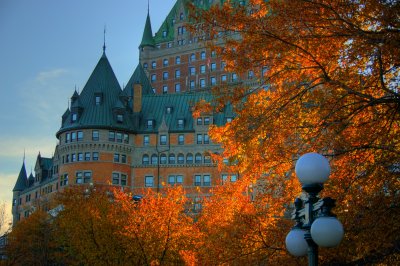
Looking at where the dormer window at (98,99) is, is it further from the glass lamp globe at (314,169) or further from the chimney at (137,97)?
the glass lamp globe at (314,169)

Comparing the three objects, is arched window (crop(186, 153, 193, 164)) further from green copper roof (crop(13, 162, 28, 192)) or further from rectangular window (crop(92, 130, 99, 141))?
green copper roof (crop(13, 162, 28, 192))

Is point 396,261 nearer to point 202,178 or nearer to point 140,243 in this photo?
point 140,243

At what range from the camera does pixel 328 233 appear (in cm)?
934

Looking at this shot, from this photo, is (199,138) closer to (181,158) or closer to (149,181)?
(181,158)

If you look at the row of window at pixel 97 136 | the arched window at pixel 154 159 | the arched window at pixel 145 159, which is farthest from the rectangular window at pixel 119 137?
the arched window at pixel 154 159

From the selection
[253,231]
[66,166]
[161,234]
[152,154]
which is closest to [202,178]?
[152,154]

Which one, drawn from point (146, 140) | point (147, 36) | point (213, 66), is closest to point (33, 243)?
point (146, 140)

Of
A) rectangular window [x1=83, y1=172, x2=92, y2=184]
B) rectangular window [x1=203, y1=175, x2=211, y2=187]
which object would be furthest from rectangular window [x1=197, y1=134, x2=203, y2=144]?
rectangular window [x1=83, y1=172, x2=92, y2=184]

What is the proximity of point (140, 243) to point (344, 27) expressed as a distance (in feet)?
93.8

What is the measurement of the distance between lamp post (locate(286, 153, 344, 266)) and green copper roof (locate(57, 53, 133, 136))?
72737 millimetres

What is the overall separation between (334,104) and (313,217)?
250 inches

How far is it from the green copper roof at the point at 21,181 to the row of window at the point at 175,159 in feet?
140

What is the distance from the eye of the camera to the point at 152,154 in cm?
8356

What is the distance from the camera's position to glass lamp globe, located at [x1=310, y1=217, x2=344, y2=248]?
934cm
